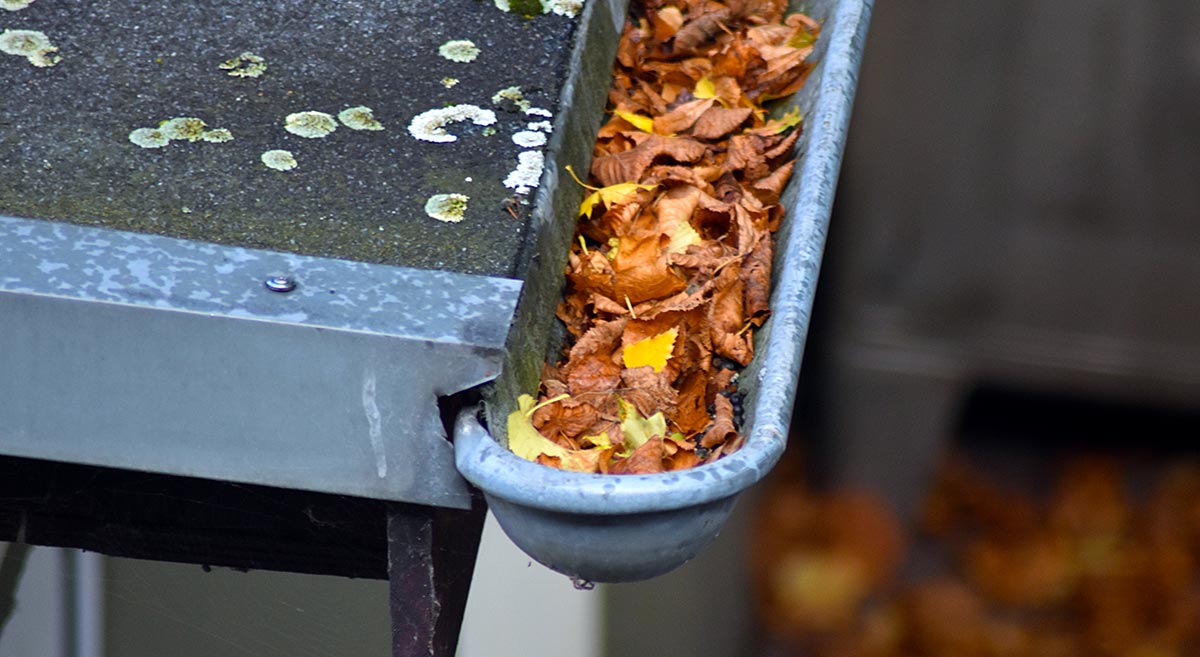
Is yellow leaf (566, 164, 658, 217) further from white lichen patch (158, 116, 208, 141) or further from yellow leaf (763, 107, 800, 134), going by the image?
white lichen patch (158, 116, 208, 141)

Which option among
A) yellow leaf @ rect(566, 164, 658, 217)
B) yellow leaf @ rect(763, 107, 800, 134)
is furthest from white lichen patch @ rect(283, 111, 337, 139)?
yellow leaf @ rect(763, 107, 800, 134)

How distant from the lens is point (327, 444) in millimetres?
922

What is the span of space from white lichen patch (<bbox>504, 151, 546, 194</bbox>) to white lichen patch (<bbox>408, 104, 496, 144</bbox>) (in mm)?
65

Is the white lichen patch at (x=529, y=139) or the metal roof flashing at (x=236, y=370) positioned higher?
the white lichen patch at (x=529, y=139)

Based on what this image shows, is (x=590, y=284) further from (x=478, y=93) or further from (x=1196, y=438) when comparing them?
(x=1196, y=438)

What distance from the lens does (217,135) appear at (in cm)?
114

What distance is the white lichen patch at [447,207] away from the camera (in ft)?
3.52

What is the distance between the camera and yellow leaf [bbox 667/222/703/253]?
122 centimetres

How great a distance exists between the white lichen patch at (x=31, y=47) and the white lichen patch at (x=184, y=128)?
152mm

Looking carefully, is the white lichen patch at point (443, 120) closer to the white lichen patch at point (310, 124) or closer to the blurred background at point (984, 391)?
the white lichen patch at point (310, 124)

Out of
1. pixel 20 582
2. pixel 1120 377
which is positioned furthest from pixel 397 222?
pixel 1120 377

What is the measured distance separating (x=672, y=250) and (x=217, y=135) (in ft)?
1.39

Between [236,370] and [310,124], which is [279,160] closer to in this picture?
[310,124]

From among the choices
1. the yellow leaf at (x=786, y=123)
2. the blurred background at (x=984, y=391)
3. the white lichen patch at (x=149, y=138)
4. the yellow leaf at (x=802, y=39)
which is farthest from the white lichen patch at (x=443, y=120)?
the blurred background at (x=984, y=391)
